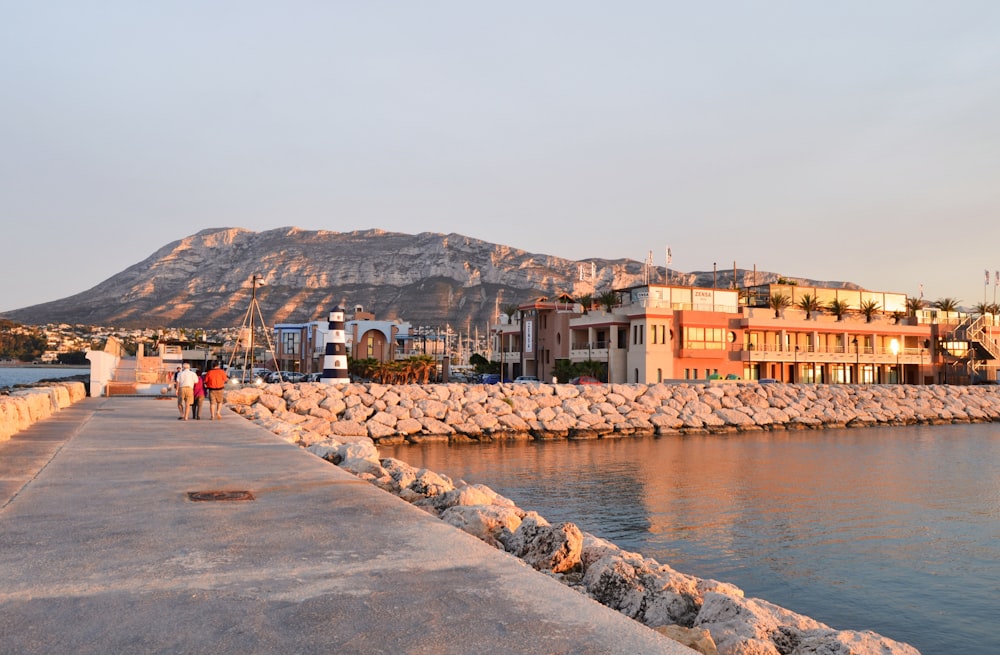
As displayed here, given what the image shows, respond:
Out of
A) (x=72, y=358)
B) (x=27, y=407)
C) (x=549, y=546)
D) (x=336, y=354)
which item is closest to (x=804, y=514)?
(x=549, y=546)

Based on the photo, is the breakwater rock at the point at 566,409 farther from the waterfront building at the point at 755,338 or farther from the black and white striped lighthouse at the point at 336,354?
the waterfront building at the point at 755,338

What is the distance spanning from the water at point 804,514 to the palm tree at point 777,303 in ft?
113

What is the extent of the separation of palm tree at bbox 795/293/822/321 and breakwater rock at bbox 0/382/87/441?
6150cm

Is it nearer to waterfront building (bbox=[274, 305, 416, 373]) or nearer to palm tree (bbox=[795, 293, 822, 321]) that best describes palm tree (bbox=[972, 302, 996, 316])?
palm tree (bbox=[795, 293, 822, 321])

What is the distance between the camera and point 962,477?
26.2 meters

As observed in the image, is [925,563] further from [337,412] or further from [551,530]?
[337,412]

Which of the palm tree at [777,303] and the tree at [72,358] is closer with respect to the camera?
the palm tree at [777,303]

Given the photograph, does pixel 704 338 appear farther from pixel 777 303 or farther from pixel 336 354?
pixel 336 354

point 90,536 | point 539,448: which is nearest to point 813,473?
point 539,448

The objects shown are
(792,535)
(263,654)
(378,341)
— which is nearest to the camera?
(263,654)

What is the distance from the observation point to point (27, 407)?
18.3m

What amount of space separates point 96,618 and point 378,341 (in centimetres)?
8853

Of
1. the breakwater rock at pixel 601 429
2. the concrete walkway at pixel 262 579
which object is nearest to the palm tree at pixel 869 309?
the breakwater rock at pixel 601 429

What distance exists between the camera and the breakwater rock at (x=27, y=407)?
15047 mm
